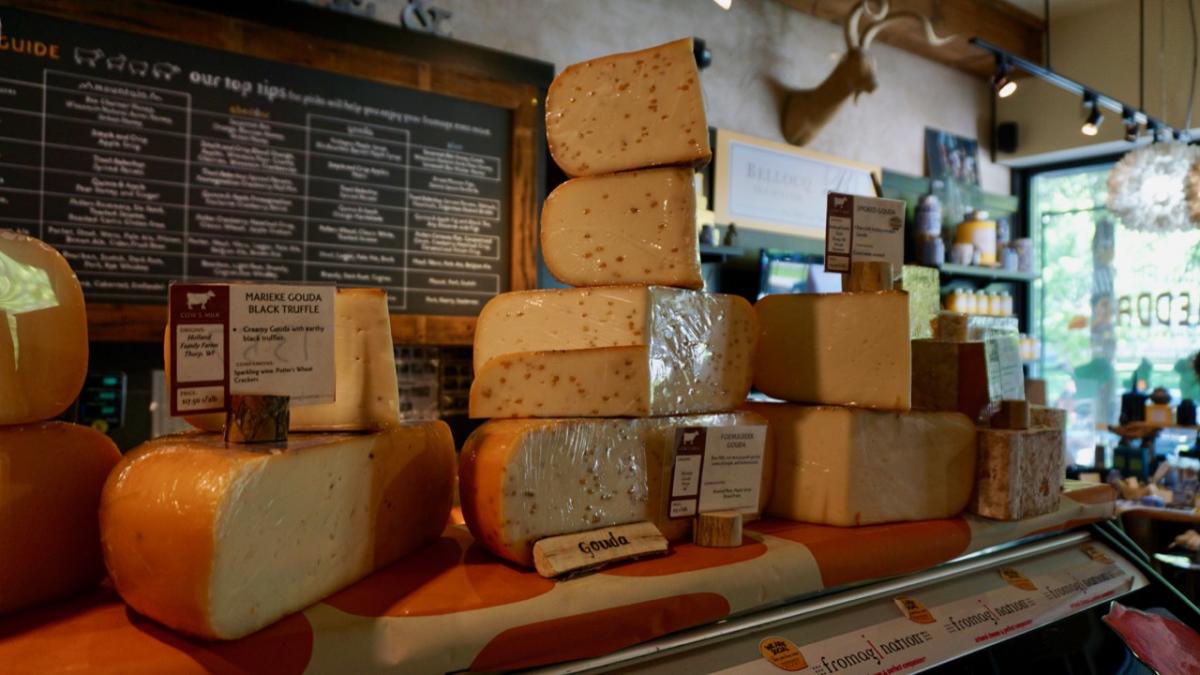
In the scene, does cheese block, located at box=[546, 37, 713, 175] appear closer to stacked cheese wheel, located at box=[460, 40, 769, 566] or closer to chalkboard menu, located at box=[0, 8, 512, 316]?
stacked cheese wheel, located at box=[460, 40, 769, 566]

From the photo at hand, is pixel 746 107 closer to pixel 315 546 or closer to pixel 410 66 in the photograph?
pixel 410 66

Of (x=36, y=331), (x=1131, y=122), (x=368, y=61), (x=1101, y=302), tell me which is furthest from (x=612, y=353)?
(x=1101, y=302)

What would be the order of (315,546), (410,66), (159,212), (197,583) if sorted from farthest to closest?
(410,66) < (159,212) < (315,546) < (197,583)

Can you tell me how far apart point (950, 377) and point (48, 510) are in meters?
1.64

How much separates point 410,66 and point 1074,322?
5398 millimetres

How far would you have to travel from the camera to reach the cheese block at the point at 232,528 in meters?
0.81

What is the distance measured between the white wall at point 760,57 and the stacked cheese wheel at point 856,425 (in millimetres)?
2557

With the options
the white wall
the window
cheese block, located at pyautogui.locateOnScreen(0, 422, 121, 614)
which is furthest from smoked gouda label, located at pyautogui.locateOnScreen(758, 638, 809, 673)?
the window

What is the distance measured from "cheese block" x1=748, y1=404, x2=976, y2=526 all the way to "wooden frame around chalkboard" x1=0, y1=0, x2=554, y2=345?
2011 mm

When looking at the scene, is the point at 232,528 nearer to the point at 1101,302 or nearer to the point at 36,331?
the point at 36,331

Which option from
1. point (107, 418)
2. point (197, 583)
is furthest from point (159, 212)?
point (197, 583)

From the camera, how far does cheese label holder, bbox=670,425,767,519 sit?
135 cm

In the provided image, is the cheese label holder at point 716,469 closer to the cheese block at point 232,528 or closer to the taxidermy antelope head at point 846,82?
the cheese block at point 232,528

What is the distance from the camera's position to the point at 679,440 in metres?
1.34
